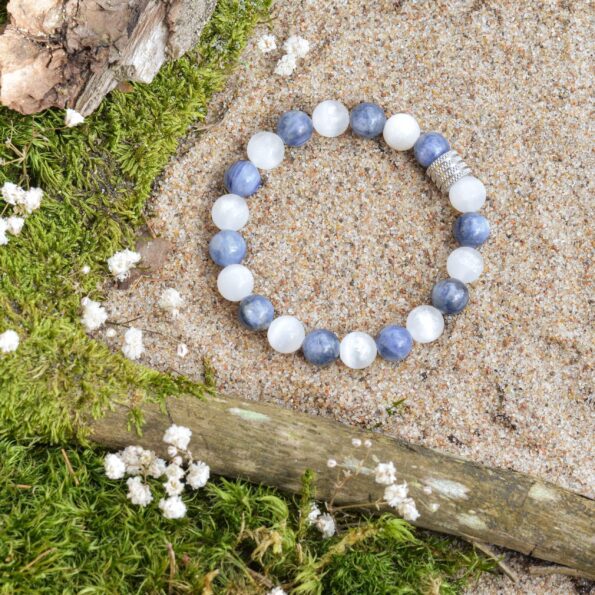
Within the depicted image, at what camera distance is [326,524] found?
301cm

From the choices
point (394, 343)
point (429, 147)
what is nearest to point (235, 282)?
point (394, 343)

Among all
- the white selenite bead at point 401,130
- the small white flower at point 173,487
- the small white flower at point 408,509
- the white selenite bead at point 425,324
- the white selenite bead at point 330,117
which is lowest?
the small white flower at point 173,487

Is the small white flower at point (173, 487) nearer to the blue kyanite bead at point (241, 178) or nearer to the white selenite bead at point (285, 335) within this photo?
the white selenite bead at point (285, 335)

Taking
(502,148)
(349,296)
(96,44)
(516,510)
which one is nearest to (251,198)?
(349,296)

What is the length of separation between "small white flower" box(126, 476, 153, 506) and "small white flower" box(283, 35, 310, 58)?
6.70 ft

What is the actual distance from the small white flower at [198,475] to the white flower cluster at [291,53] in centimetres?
185

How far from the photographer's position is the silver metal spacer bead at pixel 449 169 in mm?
3410

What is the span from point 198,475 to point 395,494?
2.49ft

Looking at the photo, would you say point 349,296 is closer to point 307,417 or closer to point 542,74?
point 307,417

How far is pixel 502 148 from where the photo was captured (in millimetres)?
3529

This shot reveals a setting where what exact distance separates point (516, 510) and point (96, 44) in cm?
253

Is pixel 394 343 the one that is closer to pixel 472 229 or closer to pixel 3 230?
pixel 472 229

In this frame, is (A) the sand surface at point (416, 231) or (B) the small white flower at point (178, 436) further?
(A) the sand surface at point (416, 231)

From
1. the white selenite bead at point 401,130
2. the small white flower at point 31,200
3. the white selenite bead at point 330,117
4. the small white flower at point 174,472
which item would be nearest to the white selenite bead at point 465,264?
the white selenite bead at point 401,130
